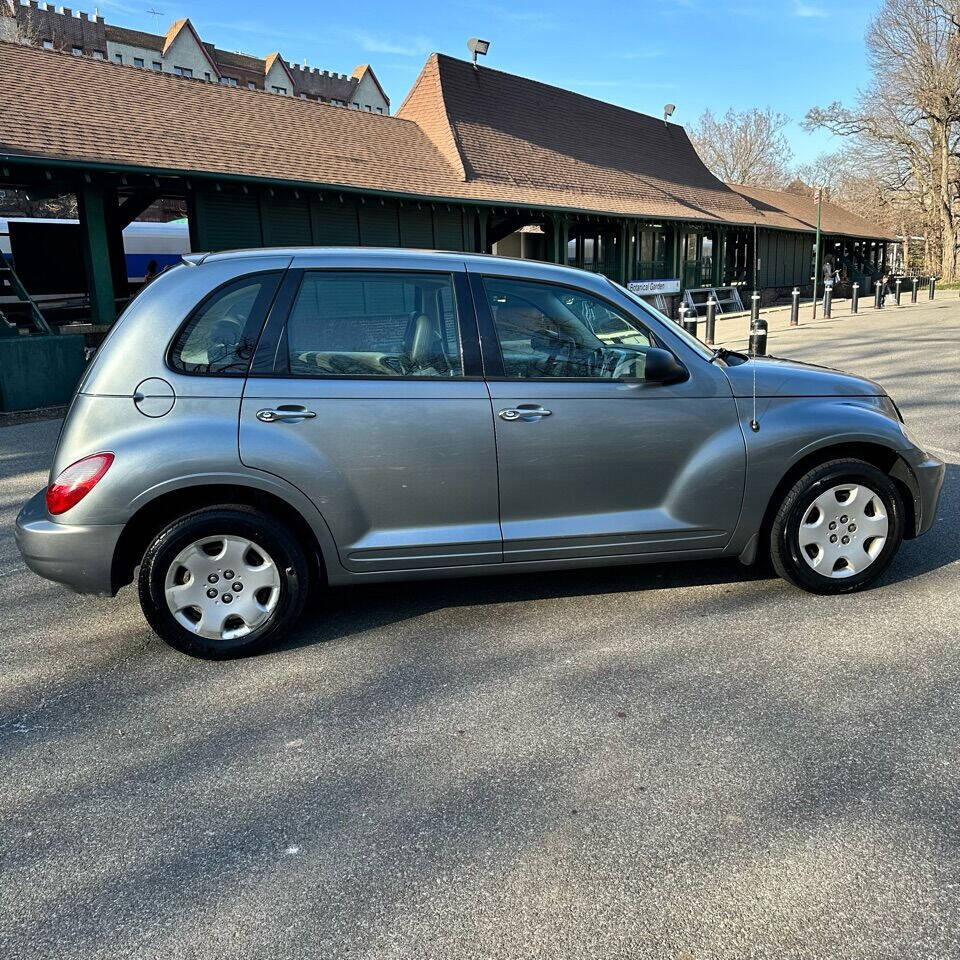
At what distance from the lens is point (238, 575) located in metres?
3.70

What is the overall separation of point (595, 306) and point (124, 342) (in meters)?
2.21

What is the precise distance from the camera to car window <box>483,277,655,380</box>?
3.96 m

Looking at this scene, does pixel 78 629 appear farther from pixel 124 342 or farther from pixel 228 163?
pixel 228 163

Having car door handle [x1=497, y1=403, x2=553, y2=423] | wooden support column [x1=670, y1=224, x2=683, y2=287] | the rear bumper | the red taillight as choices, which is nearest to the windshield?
car door handle [x1=497, y1=403, x2=553, y2=423]

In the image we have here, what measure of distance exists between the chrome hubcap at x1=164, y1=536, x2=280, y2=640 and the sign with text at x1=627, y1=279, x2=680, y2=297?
1871 centimetres

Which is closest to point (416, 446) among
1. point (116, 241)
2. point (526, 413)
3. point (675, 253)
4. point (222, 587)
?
point (526, 413)

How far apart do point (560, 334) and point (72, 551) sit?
246cm

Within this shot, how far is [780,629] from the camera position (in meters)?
3.90

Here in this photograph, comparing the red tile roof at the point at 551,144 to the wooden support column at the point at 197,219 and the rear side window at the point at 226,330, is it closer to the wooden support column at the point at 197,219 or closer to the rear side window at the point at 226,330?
the wooden support column at the point at 197,219

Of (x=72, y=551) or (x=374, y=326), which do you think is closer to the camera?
(x=72, y=551)

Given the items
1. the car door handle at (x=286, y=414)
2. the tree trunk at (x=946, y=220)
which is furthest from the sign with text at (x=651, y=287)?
the tree trunk at (x=946, y=220)

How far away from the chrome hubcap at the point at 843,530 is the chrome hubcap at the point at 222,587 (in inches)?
104

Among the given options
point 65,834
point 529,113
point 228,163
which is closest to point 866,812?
point 65,834

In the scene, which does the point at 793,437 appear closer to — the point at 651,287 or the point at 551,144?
the point at 651,287
